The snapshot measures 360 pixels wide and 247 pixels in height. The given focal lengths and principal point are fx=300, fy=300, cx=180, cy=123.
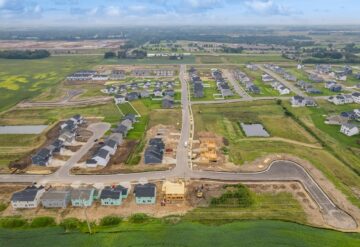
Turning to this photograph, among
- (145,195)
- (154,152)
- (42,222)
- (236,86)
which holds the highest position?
(236,86)

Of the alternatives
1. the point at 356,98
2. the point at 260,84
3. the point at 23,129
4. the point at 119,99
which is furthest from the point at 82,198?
the point at 260,84

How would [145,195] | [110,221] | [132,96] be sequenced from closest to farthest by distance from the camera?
[110,221], [145,195], [132,96]

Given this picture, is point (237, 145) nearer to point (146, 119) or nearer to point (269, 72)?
point (146, 119)

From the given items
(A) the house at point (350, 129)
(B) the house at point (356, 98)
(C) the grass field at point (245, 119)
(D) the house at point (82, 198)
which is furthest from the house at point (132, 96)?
(B) the house at point (356, 98)

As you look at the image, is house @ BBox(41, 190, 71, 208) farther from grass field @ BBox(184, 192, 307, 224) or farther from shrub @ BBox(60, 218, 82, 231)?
grass field @ BBox(184, 192, 307, 224)

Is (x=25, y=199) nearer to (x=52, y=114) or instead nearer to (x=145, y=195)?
(x=145, y=195)

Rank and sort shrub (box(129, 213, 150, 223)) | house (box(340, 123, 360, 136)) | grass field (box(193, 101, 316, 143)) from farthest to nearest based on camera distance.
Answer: grass field (box(193, 101, 316, 143)), house (box(340, 123, 360, 136)), shrub (box(129, 213, 150, 223))

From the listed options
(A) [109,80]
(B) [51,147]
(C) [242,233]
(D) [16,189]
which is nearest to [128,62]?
→ (A) [109,80]

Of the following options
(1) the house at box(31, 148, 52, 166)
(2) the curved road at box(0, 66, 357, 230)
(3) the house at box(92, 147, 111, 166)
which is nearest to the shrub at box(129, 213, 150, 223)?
(2) the curved road at box(0, 66, 357, 230)
